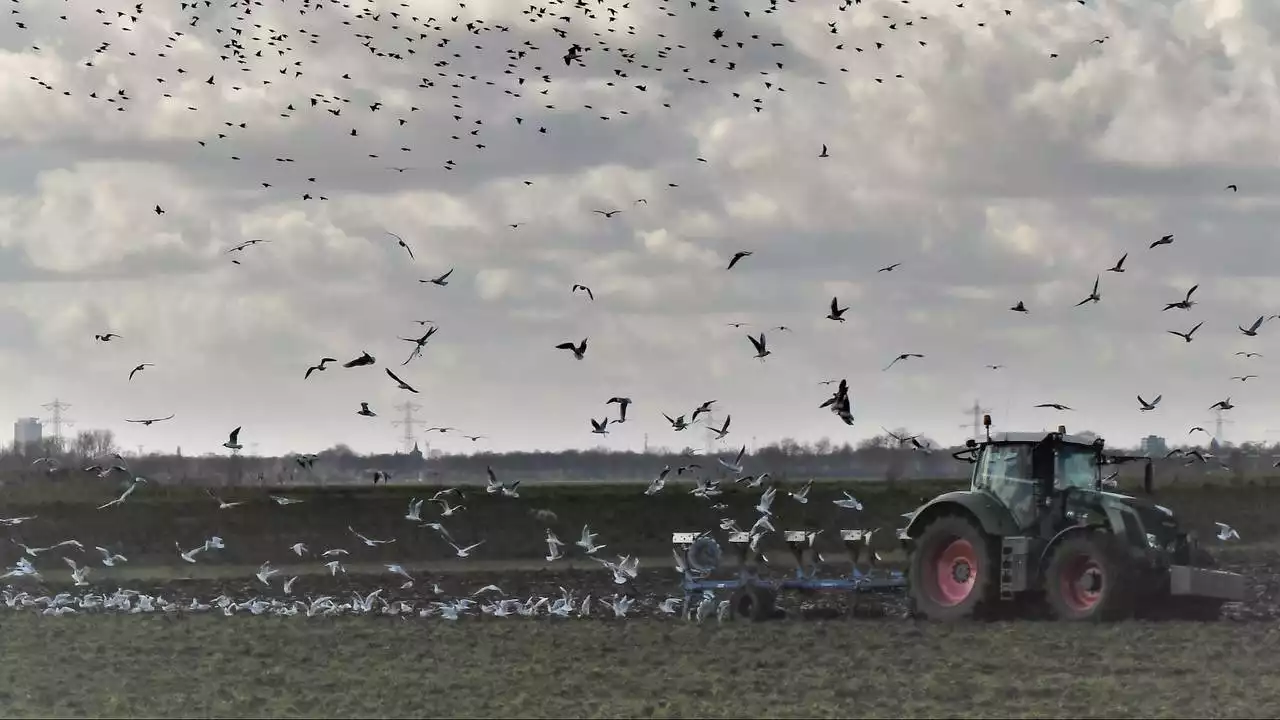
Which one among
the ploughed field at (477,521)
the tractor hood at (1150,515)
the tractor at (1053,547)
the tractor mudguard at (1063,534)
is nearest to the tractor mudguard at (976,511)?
the tractor at (1053,547)

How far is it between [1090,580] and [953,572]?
7.48 ft

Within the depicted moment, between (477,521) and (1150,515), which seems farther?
(477,521)

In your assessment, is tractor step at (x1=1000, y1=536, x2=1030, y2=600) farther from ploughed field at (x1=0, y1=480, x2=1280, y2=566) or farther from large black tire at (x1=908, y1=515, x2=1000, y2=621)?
ploughed field at (x1=0, y1=480, x2=1280, y2=566)

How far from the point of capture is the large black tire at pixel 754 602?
24.9m

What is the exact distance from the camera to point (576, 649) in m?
20.8

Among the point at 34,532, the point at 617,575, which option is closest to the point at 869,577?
the point at 617,575

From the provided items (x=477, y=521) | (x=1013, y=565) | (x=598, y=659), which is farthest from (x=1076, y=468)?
(x=477, y=521)

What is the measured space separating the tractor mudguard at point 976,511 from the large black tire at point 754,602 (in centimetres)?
213

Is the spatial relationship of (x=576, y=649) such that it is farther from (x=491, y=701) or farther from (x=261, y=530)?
(x=261, y=530)

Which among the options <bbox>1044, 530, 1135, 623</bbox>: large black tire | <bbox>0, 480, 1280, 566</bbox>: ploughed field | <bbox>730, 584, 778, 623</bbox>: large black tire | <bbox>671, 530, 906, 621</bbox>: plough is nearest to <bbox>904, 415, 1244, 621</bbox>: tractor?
<bbox>1044, 530, 1135, 623</bbox>: large black tire

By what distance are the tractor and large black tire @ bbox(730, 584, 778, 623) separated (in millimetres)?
1938

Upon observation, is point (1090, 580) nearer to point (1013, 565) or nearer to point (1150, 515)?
point (1013, 565)

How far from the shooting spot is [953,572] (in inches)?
979

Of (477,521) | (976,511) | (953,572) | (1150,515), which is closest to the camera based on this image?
(1150,515)
